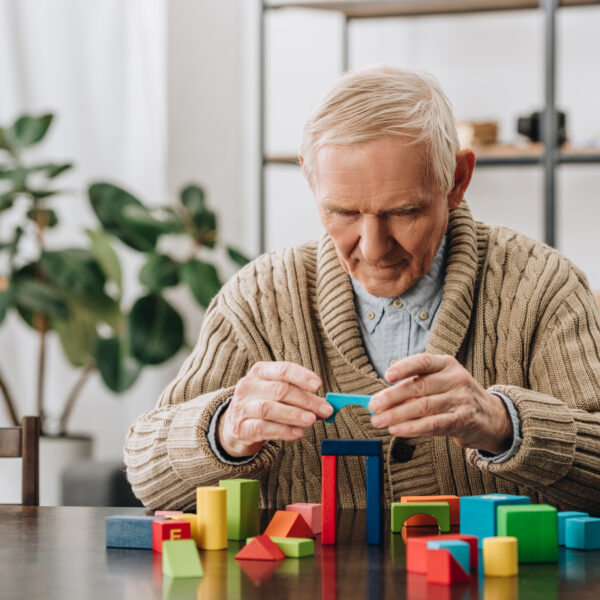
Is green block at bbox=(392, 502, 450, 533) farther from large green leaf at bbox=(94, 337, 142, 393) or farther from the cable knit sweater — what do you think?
large green leaf at bbox=(94, 337, 142, 393)

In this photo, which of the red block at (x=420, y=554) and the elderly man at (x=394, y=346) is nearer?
the red block at (x=420, y=554)

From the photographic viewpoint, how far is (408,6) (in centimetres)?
347

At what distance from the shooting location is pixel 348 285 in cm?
167

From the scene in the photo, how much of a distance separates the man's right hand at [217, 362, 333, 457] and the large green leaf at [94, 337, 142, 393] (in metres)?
1.93

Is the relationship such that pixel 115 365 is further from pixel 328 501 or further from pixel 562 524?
pixel 562 524

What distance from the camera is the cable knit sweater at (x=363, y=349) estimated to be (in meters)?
1.55

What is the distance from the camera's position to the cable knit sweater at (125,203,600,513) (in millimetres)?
1548

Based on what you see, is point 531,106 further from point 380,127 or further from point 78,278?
point 380,127

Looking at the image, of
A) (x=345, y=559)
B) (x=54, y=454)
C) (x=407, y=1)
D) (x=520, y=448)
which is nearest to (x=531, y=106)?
(x=407, y=1)

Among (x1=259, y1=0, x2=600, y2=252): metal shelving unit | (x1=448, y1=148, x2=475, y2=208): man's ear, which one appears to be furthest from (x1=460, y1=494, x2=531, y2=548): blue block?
(x1=259, y1=0, x2=600, y2=252): metal shelving unit

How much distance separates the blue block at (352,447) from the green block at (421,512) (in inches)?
3.2

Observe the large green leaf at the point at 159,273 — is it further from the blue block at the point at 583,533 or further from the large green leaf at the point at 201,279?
the blue block at the point at 583,533

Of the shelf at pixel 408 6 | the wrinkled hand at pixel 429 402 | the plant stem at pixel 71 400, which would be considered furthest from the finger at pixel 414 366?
the shelf at pixel 408 6

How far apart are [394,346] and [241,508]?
20.7 inches
